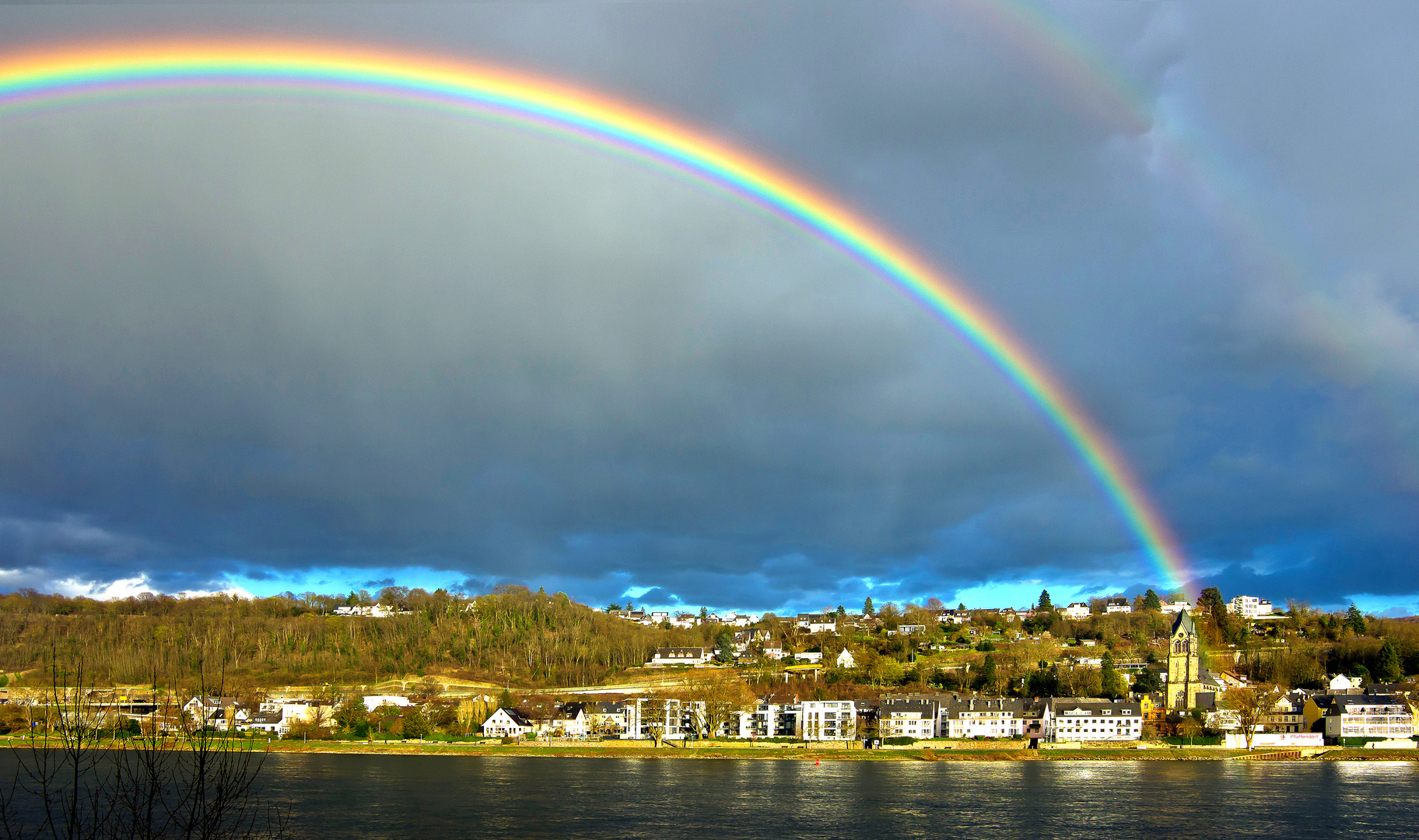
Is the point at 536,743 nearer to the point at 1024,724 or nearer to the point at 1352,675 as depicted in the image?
the point at 1024,724

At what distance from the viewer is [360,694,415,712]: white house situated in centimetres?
9419

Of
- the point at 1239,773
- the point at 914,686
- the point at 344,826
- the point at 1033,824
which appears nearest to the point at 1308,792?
the point at 1239,773

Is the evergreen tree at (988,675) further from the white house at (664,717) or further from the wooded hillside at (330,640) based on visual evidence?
the wooded hillside at (330,640)

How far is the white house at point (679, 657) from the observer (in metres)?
126

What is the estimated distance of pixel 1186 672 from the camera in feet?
343

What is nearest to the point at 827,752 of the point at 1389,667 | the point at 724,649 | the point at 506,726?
the point at 506,726

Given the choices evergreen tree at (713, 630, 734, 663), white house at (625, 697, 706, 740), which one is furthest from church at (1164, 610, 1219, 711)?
evergreen tree at (713, 630, 734, 663)

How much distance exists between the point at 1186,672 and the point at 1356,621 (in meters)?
35.7

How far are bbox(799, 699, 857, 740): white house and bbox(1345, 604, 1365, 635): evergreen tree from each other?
74.2 metres

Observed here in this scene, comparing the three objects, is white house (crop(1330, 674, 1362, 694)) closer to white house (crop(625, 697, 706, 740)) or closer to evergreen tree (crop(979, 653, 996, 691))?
evergreen tree (crop(979, 653, 996, 691))

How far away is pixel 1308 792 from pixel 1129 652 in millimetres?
76736

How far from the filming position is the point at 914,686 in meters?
104

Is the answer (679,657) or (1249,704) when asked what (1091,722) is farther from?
(679,657)

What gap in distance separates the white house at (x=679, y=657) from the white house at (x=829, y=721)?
3811 cm
